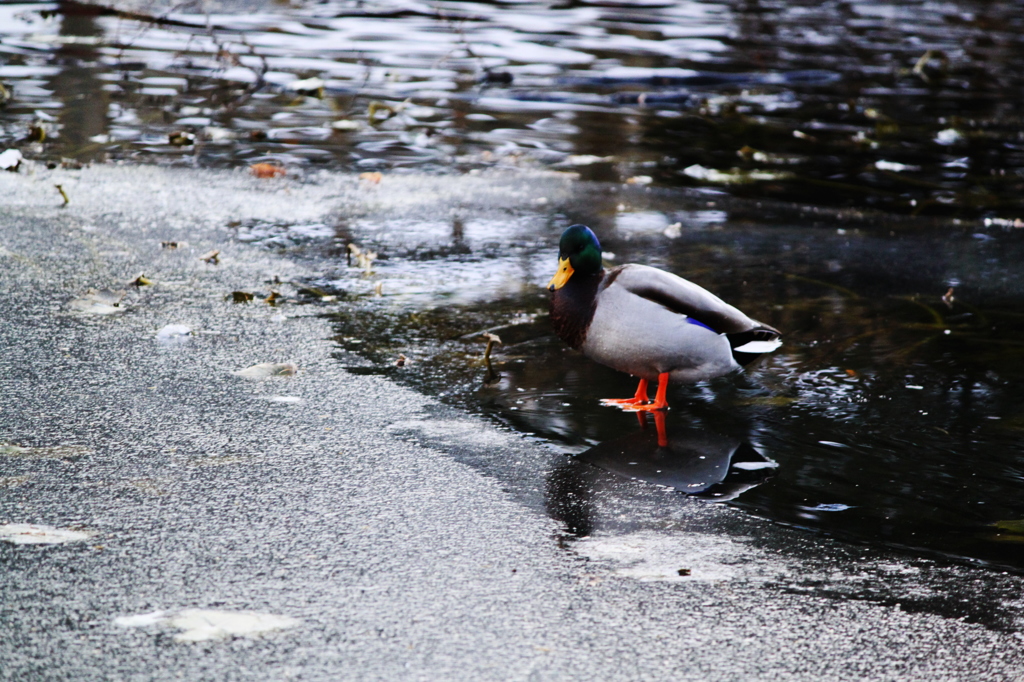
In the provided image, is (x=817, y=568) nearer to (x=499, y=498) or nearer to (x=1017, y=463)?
(x=499, y=498)

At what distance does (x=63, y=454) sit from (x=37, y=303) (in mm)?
1649

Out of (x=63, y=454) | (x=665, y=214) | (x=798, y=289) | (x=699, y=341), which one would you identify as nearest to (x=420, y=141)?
Answer: (x=665, y=214)

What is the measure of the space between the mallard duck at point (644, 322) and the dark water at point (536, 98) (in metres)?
3.93

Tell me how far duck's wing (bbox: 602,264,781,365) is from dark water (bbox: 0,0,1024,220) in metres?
3.86

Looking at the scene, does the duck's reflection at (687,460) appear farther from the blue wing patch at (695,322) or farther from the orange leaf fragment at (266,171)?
the orange leaf fragment at (266,171)

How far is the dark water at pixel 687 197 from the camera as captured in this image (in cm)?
373

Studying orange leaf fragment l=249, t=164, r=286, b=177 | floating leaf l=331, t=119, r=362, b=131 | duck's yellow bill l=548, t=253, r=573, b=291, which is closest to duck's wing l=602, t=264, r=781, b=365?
duck's yellow bill l=548, t=253, r=573, b=291

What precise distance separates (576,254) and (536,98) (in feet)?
23.5

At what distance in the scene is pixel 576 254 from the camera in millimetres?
3980

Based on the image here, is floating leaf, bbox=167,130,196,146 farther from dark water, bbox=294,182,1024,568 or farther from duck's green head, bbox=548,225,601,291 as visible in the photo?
duck's green head, bbox=548,225,601,291

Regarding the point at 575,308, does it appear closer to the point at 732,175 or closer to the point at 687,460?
the point at 687,460

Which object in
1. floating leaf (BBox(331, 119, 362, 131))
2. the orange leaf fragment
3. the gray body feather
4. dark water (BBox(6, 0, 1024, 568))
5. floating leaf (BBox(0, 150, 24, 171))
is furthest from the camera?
floating leaf (BBox(331, 119, 362, 131))

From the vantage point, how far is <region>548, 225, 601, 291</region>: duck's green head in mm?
3967

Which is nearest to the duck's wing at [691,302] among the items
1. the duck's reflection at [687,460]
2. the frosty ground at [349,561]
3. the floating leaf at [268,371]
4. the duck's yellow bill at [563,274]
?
the duck's yellow bill at [563,274]
